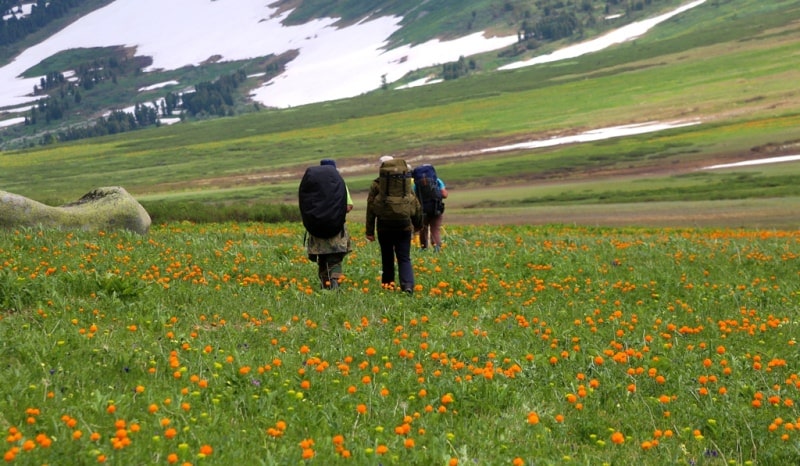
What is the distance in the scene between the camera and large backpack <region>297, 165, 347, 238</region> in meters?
14.4

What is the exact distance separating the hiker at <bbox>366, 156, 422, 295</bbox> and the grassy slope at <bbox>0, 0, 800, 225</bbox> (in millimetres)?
36266

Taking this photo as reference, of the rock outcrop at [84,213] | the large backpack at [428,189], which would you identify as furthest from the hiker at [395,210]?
the rock outcrop at [84,213]

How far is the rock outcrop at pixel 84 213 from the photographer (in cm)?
2306

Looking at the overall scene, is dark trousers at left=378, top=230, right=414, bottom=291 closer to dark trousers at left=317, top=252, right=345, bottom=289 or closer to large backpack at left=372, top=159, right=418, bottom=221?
large backpack at left=372, top=159, right=418, bottom=221

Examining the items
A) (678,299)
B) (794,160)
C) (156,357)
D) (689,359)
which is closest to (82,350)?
(156,357)

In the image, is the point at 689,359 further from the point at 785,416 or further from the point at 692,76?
the point at 692,76

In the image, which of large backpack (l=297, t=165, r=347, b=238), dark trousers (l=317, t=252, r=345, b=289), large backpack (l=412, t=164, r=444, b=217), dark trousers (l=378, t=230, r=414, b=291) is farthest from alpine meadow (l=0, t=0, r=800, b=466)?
large backpack (l=412, t=164, r=444, b=217)

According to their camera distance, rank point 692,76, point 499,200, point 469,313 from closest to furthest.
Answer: point 469,313, point 499,200, point 692,76

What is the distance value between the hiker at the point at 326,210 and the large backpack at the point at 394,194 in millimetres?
576

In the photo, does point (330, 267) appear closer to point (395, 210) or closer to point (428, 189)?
point (395, 210)

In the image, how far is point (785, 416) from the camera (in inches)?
330

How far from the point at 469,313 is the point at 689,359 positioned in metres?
3.67

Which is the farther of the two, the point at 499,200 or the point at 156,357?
the point at 499,200

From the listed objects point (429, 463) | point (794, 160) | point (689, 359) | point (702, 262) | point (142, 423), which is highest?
point (142, 423)
